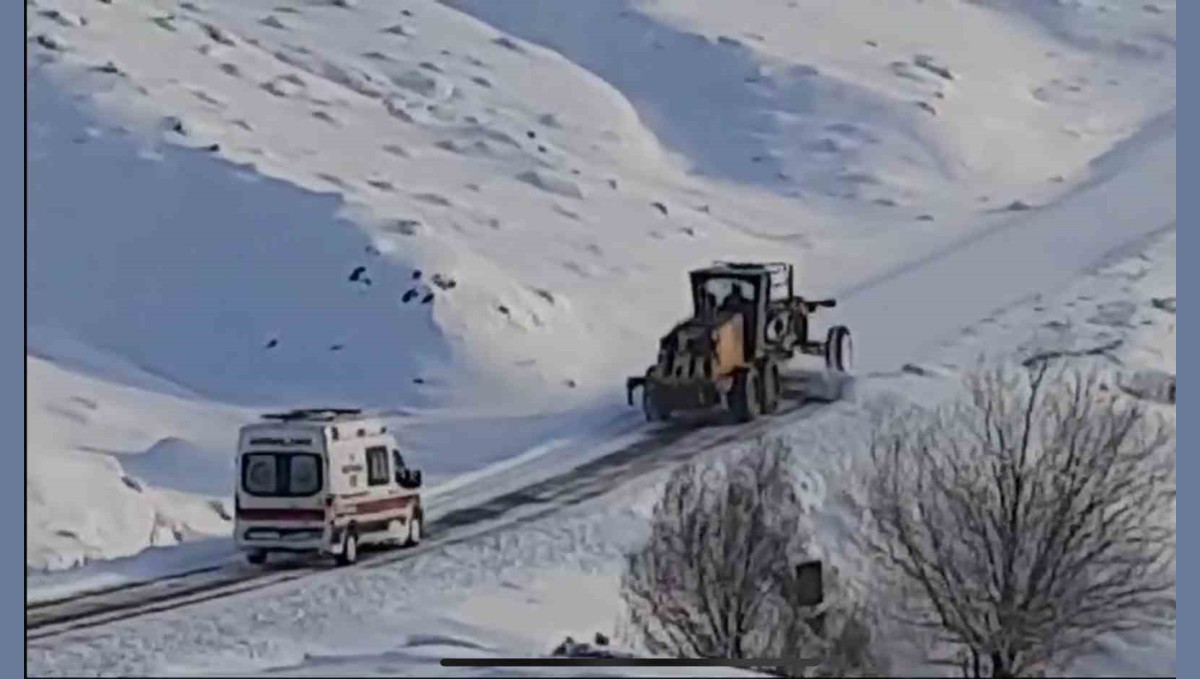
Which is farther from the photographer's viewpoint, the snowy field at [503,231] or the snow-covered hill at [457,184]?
the snow-covered hill at [457,184]

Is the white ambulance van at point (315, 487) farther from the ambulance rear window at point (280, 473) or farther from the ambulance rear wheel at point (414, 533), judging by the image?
the ambulance rear wheel at point (414, 533)

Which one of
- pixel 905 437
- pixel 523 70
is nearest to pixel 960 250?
pixel 905 437

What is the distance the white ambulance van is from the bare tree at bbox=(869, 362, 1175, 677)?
3924 millimetres

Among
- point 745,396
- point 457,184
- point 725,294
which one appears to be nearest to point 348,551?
point 745,396

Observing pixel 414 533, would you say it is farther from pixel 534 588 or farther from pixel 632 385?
pixel 632 385

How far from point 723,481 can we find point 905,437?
1627 millimetres

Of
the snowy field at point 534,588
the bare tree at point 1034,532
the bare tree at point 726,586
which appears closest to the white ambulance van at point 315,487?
the snowy field at point 534,588

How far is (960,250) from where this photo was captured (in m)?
20.0

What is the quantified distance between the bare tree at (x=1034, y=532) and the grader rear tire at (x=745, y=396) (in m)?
1.24

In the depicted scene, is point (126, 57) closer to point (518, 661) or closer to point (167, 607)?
point (167, 607)

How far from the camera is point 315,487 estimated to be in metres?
16.5

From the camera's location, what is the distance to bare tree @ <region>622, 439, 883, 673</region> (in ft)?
53.7

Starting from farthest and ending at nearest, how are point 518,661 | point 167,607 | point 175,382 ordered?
1. point 175,382
2. point 167,607
3. point 518,661

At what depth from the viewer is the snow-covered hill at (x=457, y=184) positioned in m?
18.7
